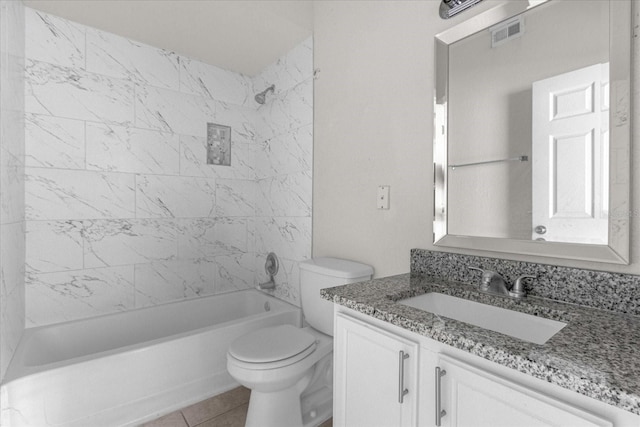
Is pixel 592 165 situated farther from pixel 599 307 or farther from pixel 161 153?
pixel 161 153

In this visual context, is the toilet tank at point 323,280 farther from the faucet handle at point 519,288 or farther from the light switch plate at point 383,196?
the faucet handle at point 519,288

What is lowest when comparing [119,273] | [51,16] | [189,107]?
[119,273]

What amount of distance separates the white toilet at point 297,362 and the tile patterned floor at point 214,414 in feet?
0.57

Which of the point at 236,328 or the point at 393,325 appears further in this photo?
the point at 236,328

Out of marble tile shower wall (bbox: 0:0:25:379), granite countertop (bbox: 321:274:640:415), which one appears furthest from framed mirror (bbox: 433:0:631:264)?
marble tile shower wall (bbox: 0:0:25:379)

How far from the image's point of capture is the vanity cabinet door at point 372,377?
2.93 ft

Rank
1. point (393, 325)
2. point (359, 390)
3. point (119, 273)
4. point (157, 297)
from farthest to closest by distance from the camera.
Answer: point (157, 297) < point (119, 273) < point (359, 390) < point (393, 325)

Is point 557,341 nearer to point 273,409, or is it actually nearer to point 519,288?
point 519,288

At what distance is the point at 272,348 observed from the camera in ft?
5.06

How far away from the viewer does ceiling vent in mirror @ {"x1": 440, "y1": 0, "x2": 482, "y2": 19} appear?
1314mm

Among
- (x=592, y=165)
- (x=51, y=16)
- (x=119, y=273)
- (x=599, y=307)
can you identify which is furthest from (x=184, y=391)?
(x=51, y=16)

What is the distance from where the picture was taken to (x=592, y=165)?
40.4 inches

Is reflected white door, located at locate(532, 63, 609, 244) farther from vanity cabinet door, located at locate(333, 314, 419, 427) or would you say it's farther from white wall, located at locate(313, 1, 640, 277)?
vanity cabinet door, located at locate(333, 314, 419, 427)

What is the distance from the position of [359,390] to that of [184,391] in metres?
1.29
